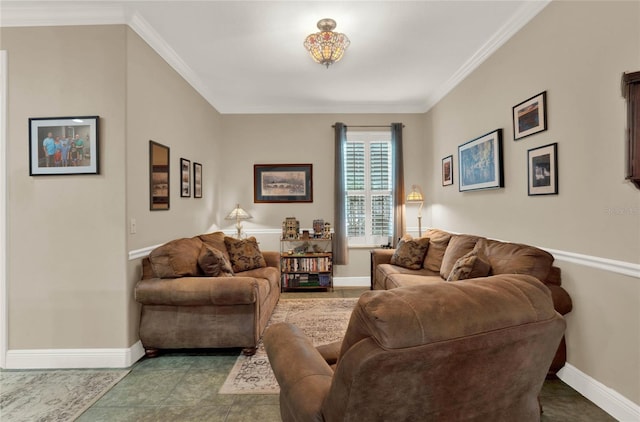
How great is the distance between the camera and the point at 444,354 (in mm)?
840

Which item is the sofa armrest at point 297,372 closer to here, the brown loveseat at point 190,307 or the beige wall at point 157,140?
the brown loveseat at point 190,307

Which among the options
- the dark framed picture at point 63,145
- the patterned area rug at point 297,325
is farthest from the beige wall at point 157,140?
the patterned area rug at point 297,325

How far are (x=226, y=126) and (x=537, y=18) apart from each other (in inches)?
169

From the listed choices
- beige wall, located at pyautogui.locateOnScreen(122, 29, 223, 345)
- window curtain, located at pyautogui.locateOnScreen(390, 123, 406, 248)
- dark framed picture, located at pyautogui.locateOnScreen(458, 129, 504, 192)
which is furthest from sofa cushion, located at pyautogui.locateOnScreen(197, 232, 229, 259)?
dark framed picture, located at pyautogui.locateOnScreen(458, 129, 504, 192)

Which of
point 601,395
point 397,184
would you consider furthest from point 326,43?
point 601,395

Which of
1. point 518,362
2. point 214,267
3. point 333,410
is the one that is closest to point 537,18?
point 518,362

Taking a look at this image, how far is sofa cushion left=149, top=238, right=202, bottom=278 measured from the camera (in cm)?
275

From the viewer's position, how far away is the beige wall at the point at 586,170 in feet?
6.10

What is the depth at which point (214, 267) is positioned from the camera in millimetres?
2990

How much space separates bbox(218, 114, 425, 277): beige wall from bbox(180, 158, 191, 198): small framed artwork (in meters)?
1.39

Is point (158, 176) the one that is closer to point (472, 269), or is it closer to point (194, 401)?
point (194, 401)

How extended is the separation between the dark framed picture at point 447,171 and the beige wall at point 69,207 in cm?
376

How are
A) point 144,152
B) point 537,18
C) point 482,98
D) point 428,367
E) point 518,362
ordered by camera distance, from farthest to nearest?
point 482,98
point 144,152
point 537,18
point 518,362
point 428,367

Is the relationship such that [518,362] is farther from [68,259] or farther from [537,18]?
[68,259]
